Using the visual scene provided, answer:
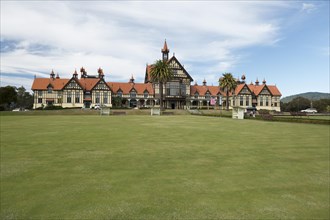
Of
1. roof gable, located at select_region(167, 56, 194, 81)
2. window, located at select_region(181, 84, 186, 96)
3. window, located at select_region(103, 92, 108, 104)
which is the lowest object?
window, located at select_region(103, 92, 108, 104)

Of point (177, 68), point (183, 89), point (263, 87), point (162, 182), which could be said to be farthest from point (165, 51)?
point (162, 182)

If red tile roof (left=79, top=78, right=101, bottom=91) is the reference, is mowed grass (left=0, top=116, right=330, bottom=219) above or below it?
below

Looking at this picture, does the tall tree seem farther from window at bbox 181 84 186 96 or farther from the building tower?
window at bbox 181 84 186 96

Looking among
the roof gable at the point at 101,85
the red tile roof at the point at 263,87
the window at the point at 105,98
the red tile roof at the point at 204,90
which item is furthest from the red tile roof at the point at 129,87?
the red tile roof at the point at 263,87

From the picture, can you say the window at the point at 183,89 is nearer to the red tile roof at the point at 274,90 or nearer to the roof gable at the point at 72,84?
the roof gable at the point at 72,84

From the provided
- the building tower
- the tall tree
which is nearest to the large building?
the building tower

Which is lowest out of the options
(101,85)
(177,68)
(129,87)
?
(129,87)

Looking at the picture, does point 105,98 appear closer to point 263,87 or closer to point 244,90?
point 244,90

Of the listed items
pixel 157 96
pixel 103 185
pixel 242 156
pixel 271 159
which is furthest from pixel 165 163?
pixel 157 96

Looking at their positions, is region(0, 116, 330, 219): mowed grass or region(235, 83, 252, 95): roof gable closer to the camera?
region(0, 116, 330, 219): mowed grass

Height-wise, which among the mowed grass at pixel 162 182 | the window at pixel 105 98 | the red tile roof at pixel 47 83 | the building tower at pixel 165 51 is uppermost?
the building tower at pixel 165 51

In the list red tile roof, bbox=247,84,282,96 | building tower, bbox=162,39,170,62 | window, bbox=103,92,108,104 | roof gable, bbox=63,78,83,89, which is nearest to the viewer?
roof gable, bbox=63,78,83,89

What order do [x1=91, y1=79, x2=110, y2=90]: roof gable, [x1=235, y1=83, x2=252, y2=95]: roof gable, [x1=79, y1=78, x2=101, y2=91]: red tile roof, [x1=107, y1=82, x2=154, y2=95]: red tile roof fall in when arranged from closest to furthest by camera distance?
[x1=91, y1=79, x2=110, y2=90]: roof gable → [x1=79, y1=78, x2=101, y2=91]: red tile roof → [x1=107, y1=82, x2=154, y2=95]: red tile roof → [x1=235, y1=83, x2=252, y2=95]: roof gable

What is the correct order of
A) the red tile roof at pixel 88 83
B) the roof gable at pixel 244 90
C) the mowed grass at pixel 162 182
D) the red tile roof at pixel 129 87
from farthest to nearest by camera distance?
1. the roof gable at pixel 244 90
2. the red tile roof at pixel 129 87
3. the red tile roof at pixel 88 83
4. the mowed grass at pixel 162 182
